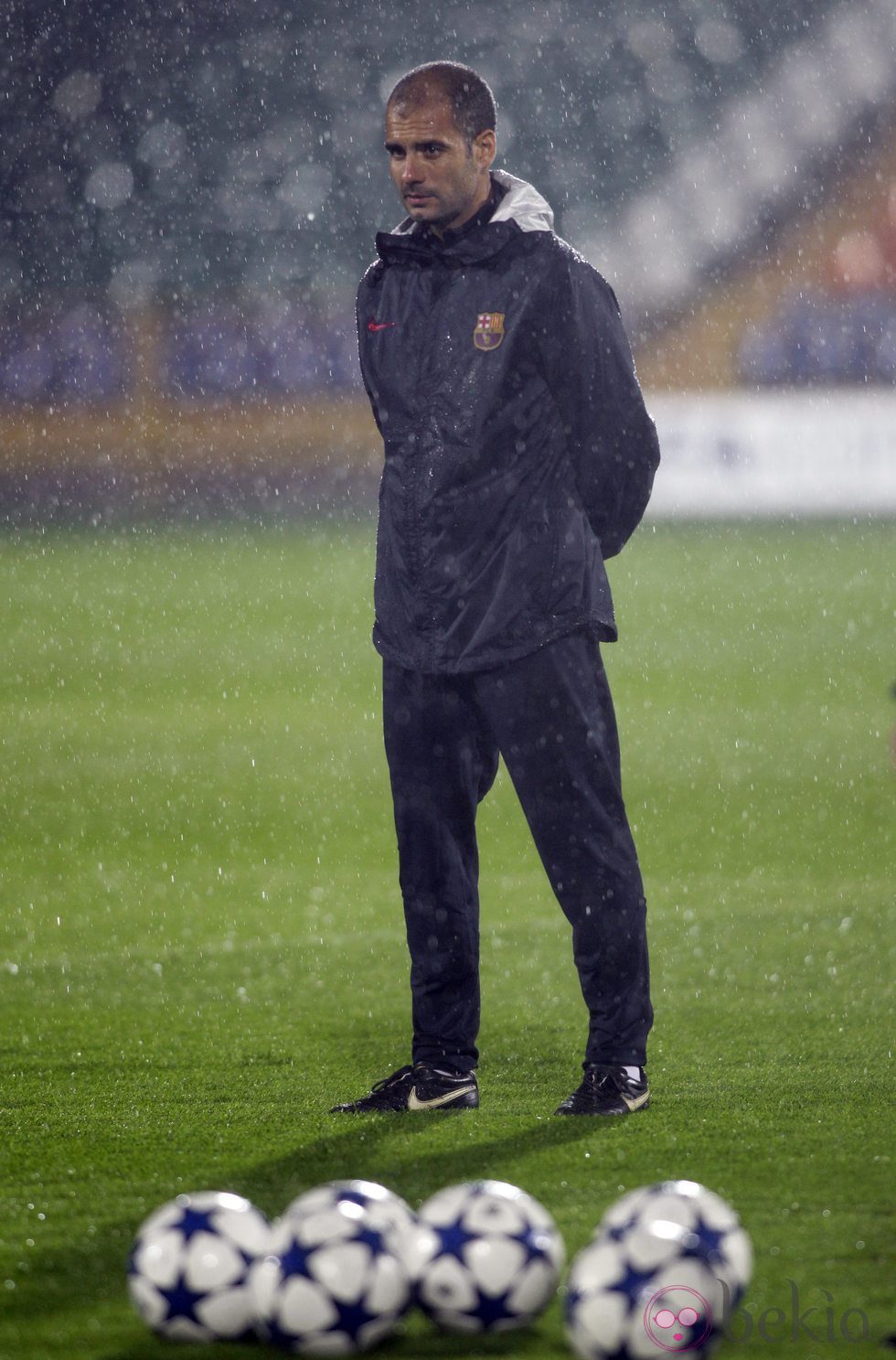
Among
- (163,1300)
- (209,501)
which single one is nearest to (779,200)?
(209,501)

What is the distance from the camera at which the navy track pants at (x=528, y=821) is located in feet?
11.4

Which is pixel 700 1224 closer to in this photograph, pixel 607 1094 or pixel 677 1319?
pixel 677 1319

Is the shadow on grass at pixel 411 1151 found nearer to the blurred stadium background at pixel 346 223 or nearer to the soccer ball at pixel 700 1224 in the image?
the soccer ball at pixel 700 1224

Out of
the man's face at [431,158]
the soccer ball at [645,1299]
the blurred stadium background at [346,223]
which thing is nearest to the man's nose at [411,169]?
the man's face at [431,158]

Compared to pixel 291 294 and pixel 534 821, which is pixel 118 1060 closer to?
pixel 534 821

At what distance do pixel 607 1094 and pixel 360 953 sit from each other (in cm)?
196

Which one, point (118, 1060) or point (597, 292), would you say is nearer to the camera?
point (597, 292)

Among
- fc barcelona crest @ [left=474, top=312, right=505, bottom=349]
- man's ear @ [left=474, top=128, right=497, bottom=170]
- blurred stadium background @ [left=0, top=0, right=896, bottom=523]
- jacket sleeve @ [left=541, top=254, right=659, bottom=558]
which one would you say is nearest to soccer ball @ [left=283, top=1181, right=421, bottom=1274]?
jacket sleeve @ [left=541, top=254, right=659, bottom=558]

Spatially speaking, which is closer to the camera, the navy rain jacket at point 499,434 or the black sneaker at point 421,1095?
the navy rain jacket at point 499,434

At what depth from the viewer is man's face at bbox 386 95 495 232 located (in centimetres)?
340

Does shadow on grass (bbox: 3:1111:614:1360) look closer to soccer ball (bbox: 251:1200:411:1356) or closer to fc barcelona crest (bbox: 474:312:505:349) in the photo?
soccer ball (bbox: 251:1200:411:1356)

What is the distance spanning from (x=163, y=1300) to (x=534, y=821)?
1397mm

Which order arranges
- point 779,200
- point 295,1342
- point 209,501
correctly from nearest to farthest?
point 295,1342, point 209,501, point 779,200

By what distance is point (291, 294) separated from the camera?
63.4 ft
